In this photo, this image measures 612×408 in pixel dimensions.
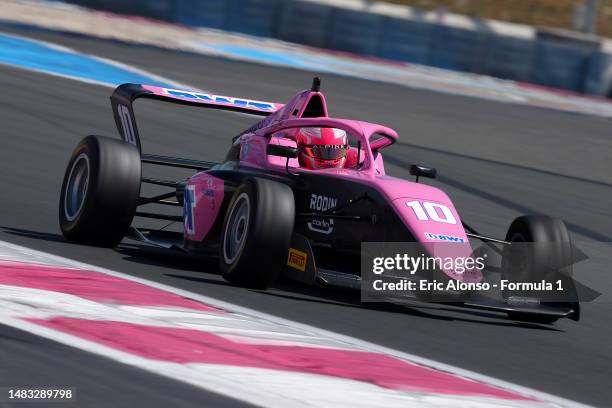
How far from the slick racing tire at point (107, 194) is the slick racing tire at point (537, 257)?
2363 mm

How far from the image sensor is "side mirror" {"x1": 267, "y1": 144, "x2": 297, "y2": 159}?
8336 mm

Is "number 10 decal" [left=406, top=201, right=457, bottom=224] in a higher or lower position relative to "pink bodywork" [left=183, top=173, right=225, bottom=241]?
higher

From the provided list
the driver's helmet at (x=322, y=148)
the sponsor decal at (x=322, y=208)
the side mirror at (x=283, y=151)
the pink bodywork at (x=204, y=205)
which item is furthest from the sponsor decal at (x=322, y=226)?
the pink bodywork at (x=204, y=205)

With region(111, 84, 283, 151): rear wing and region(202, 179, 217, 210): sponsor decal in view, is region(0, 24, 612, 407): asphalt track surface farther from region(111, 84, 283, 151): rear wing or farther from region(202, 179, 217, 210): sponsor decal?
region(111, 84, 283, 151): rear wing

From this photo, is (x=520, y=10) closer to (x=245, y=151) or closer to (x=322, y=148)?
(x=245, y=151)

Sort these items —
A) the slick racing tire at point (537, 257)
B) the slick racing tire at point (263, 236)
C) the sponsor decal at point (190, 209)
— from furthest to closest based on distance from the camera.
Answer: the sponsor decal at point (190, 209) < the slick racing tire at point (537, 257) < the slick racing tire at point (263, 236)

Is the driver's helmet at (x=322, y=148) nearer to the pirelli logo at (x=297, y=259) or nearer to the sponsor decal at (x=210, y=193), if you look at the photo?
the sponsor decal at (x=210, y=193)

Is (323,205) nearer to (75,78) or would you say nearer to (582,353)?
(582,353)

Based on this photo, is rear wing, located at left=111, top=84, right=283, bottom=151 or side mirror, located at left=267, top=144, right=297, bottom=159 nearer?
side mirror, located at left=267, top=144, right=297, bottom=159

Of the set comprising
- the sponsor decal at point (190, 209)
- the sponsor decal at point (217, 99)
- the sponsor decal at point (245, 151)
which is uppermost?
the sponsor decal at point (217, 99)

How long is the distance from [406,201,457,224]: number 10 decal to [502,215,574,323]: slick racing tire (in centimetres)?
53

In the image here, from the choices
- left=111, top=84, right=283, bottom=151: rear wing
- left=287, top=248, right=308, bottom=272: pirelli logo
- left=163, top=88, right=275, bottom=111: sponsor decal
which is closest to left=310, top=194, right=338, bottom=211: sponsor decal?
left=287, top=248, right=308, bottom=272: pirelli logo

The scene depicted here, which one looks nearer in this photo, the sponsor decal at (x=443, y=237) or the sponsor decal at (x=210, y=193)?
the sponsor decal at (x=443, y=237)

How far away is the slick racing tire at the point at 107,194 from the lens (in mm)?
8625
